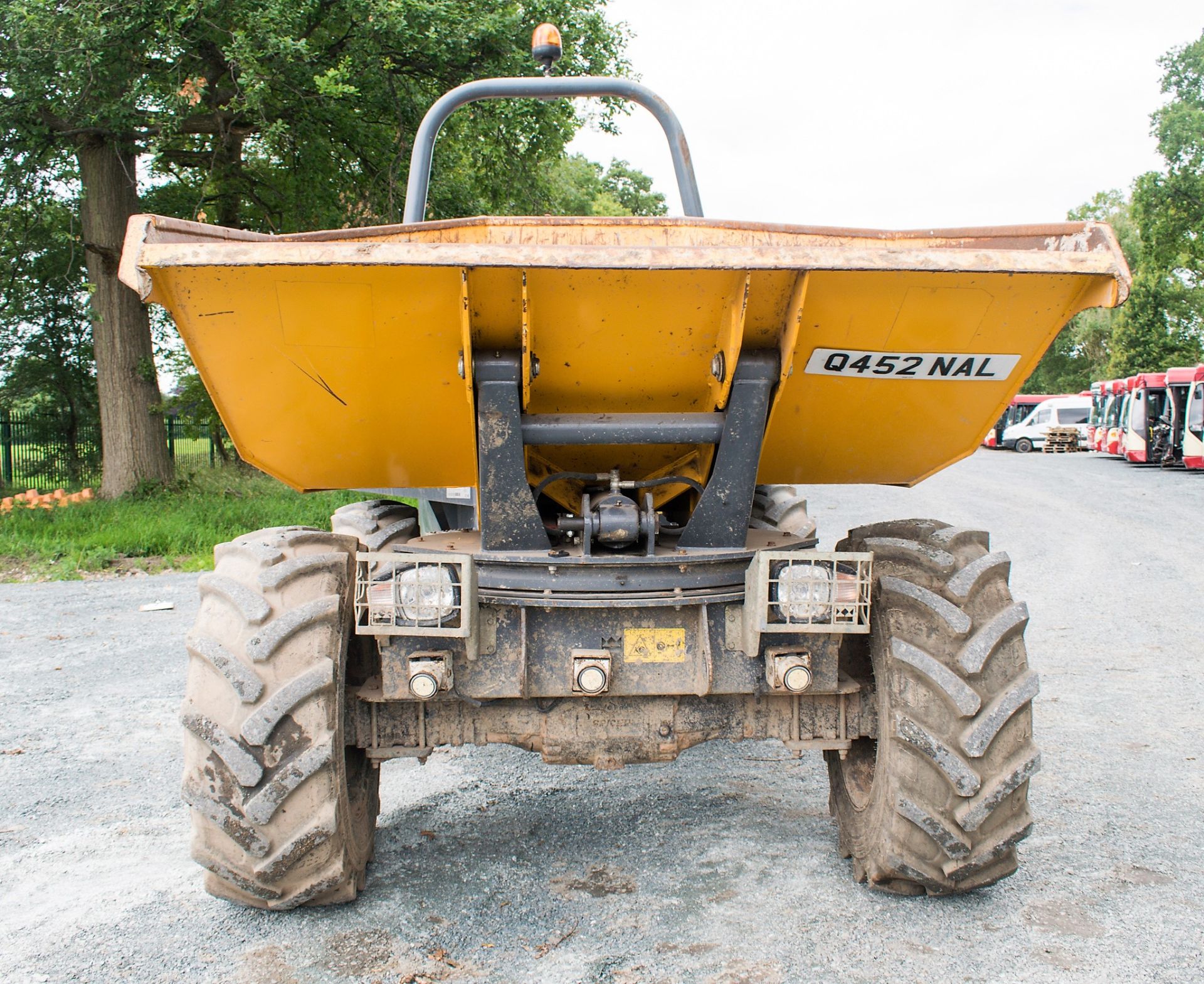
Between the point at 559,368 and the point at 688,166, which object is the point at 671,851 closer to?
the point at 559,368

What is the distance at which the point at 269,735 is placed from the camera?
2.85m

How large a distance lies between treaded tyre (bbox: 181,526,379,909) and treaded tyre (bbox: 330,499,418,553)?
697mm

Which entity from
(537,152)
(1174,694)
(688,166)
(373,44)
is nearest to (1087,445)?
(537,152)

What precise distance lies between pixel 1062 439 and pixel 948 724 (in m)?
41.0

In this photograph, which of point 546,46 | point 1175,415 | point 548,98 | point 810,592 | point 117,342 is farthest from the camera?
point 1175,415

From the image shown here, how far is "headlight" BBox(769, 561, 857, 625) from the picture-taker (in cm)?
295

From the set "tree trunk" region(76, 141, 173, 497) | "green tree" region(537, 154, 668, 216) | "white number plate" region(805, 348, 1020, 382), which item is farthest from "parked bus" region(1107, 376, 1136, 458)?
"white number plate" region(805, 348, 1020, 382)

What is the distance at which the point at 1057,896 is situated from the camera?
3.32m

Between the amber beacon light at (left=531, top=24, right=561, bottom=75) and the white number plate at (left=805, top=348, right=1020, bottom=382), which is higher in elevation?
the amber beacon light at (left=531, top=24, right=561, bottom=75)

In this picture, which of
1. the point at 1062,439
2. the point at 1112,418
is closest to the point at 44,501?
the point at 1112,418

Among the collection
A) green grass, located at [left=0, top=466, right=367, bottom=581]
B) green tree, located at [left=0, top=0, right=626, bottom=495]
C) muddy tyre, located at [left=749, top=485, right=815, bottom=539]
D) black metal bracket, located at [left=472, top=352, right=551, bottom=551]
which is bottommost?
green grass, located at [left=0, top=466, right=367, bottom=581]

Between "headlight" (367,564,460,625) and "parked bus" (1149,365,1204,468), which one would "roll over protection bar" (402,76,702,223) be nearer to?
"headlight" (367,564,460,625)

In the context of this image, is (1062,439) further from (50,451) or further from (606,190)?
(50,451)

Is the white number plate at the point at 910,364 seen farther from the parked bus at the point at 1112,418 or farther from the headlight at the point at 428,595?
the parked bus at the point at 1112,418
